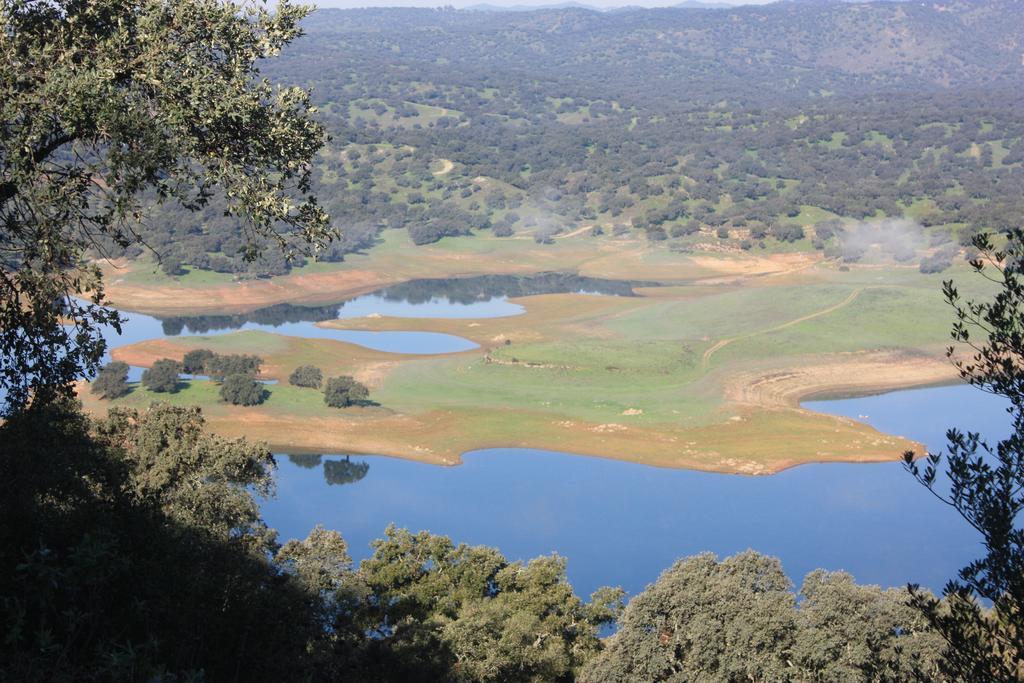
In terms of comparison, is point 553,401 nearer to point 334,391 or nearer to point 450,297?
point 334,391

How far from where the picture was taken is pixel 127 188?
920 cm

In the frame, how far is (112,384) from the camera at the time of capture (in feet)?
143

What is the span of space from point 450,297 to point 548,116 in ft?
342

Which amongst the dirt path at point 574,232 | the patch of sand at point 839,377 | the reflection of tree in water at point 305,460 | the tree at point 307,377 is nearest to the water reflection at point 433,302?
the dirt path at point 574,232

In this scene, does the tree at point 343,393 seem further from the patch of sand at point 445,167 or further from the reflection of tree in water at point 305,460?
the patch of sand at point 445,167

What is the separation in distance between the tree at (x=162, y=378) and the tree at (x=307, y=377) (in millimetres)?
4919

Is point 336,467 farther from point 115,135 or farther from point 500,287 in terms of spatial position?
point 500,287

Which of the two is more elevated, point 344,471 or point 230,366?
point 230,366

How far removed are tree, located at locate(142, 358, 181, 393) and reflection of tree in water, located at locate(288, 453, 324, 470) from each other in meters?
7.79

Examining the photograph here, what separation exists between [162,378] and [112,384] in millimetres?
1917

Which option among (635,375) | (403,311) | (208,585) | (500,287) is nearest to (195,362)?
(635,375)

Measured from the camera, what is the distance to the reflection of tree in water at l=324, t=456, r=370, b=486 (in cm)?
3762

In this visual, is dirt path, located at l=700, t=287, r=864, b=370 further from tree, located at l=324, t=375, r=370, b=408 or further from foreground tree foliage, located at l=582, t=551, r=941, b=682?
foreground tree foliage, located at l=582, t=551, r=941, b=682

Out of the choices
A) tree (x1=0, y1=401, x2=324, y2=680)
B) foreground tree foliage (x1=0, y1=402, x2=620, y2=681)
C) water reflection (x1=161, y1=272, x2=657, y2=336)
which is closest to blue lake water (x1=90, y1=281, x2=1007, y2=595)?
foreground tree foliage (x1=0, y1=402, x2=620, y2=681)
